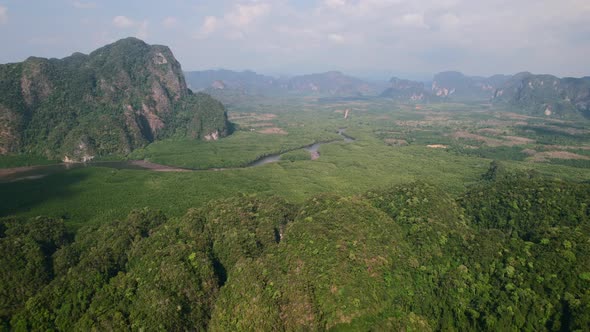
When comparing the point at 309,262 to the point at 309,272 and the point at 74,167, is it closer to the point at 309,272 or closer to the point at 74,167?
the point at 309,272

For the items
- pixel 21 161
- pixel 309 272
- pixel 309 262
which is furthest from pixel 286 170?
pixel 21 161

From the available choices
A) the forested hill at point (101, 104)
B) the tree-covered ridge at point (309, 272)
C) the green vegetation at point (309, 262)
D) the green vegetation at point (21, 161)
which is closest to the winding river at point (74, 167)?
the green vegetation at point (21, 161)

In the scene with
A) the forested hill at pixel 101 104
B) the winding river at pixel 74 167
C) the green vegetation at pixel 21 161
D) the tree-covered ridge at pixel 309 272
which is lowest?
the winding river at pixel 74 167

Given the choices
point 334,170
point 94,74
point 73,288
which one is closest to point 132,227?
point 73,288

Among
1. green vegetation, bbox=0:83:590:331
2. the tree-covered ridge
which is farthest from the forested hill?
the tree-covered ridge

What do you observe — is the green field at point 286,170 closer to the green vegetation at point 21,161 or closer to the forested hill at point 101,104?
the green vegetation at point 21,161

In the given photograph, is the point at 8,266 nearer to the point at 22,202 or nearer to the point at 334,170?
the point at 22,202

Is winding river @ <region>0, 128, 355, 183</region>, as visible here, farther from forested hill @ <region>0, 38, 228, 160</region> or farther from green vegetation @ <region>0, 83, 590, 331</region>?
green vegetation @ <region>0, 83, 590, 331</region>
